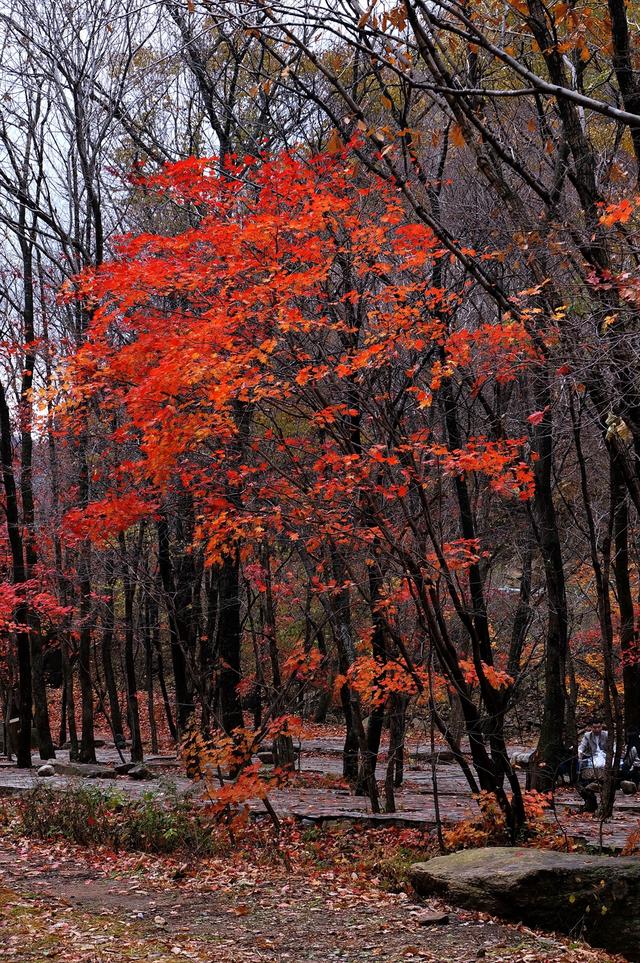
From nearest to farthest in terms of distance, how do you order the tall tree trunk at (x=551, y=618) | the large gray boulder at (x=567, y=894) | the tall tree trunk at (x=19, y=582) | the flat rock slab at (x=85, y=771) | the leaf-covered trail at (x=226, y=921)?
the leaf-covered trail at (x=226, y=921), the large gray boulder at (x=567, y=894), the tall tree trunk at (x=551, y=618), the flat rock slab at (x=85, y=771), the tall tree trunk at (x=19, y=582)

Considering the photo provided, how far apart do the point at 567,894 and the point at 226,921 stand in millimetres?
2667

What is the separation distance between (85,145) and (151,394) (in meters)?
8.25

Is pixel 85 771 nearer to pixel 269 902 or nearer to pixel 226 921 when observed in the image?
pixel 269 902

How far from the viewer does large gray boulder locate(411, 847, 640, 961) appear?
260 inches

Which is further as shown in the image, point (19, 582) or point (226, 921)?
point (19, 582)

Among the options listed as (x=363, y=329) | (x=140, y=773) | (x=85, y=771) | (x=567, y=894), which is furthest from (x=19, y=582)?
(x=567, y=894)

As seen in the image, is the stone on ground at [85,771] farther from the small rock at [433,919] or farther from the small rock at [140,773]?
the small rock at [433,919]

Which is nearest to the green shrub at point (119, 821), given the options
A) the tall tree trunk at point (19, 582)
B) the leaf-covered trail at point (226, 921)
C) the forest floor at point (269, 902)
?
the forest floor at point (269, 902)

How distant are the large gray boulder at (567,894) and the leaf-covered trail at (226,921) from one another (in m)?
0.18

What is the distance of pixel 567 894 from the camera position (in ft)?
22.1

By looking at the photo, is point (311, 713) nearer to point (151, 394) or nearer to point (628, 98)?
point (151, 394)

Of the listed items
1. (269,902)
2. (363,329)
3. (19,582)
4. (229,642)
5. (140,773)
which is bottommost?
(140,773)

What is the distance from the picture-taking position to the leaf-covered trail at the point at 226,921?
19.3ft

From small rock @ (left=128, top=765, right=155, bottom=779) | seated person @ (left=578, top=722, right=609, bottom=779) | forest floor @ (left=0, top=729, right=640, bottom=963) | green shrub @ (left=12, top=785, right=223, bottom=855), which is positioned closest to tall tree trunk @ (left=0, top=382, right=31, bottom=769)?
small rock @ (left=128, top=765, right=155, bottom=779)
